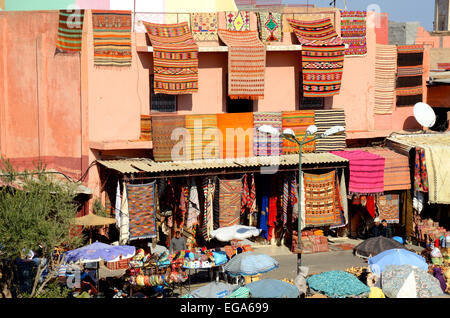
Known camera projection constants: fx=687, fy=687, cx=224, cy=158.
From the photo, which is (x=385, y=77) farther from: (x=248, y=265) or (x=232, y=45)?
(x=248, y=265)

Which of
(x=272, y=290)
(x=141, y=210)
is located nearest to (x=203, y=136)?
(x=141, y=210)

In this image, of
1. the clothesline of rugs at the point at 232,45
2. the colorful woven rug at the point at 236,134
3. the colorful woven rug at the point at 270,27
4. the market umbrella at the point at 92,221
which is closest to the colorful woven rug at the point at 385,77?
the clothesline of rugs at the point at 232,45

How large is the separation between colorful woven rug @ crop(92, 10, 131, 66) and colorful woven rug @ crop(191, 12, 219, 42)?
80.0 inches

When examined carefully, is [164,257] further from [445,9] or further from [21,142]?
[445,9]

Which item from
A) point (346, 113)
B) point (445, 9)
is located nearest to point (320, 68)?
point (346, 113)

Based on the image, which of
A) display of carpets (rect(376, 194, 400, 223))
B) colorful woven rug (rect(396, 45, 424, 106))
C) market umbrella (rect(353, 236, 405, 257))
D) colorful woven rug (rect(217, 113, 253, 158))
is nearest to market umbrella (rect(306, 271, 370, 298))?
market umbrella (rect(353, 236, 405, 257))

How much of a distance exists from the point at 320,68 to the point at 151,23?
17.6 feet

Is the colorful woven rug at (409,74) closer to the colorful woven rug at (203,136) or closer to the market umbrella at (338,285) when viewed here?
the colorful woven rug at (203,136)

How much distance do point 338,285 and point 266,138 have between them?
7.14 meters

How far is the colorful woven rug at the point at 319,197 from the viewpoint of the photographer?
816 inches

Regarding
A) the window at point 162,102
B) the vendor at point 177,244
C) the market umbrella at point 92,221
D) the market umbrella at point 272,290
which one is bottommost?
the vendor at point 177,244

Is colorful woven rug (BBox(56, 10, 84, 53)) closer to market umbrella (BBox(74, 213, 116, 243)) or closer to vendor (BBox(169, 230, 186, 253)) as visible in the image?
market umbrella (BBox(74, 213, 116, 243))

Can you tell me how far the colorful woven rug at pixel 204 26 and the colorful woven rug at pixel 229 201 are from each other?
432 cm

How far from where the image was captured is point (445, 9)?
36125 mm
